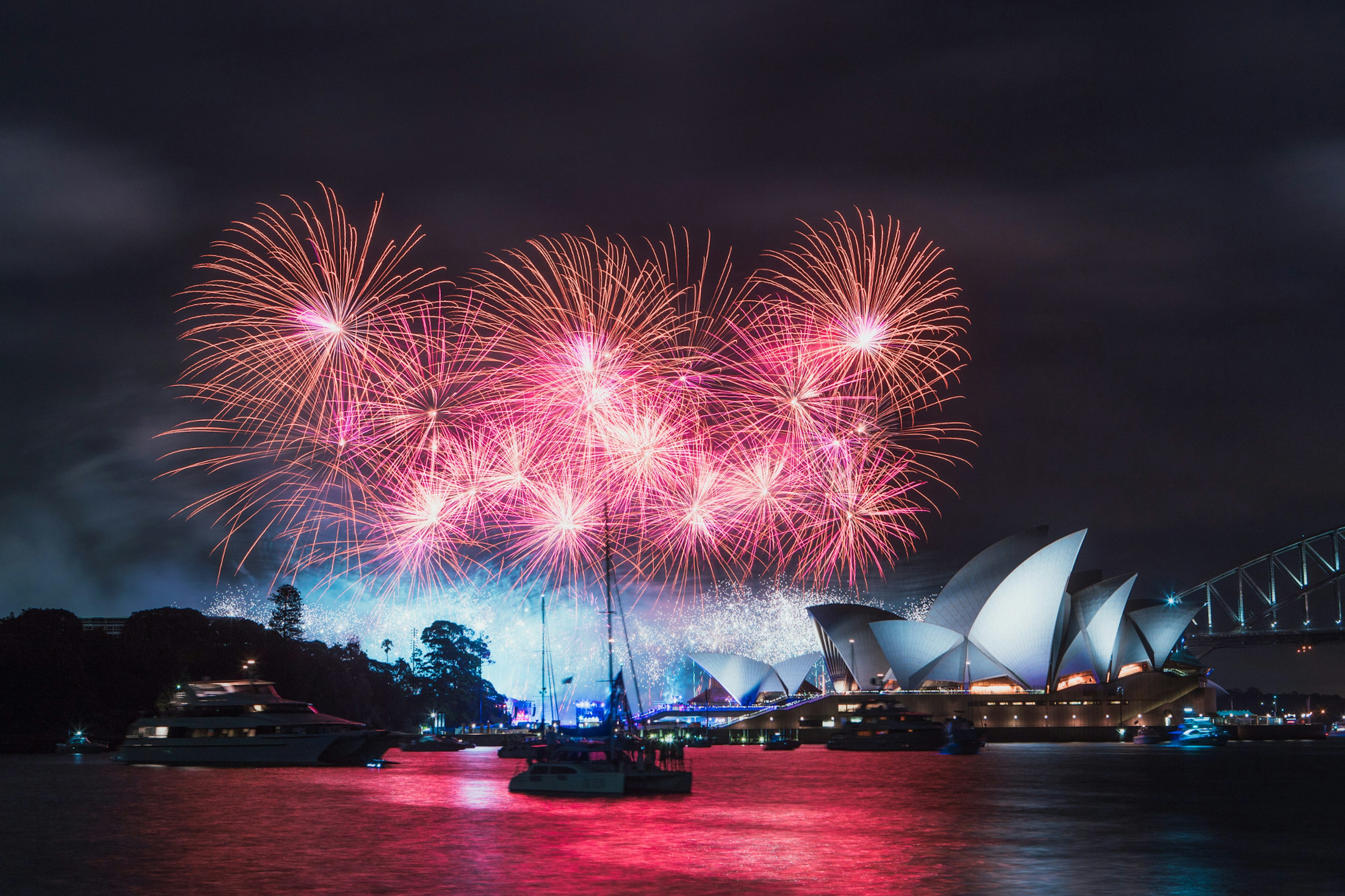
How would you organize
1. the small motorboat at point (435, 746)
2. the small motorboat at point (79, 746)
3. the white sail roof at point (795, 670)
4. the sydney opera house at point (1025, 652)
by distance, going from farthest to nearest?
the white sail roof at point (795, 670) < the sydney opera house at point (1025, 652) < the small motorboat at point (435, 746) < the small motorboat at point (79, 746)

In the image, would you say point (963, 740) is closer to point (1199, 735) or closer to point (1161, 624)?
point (1199, 735)

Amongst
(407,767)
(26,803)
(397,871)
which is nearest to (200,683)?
(407,767)

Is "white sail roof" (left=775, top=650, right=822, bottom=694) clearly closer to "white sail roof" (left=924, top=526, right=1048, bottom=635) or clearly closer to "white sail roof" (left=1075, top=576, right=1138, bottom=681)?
"white sail roof" (left=924, top=526, right=1048, bottom=635)

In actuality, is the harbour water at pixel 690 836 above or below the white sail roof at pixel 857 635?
below

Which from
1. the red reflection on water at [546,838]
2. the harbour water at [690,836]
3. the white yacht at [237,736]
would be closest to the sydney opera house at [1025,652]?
the harbour water at [690,836]

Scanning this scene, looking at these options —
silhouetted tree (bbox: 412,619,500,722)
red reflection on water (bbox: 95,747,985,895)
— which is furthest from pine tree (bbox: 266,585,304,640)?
red reflection on water (bbox: 95,747,985,895)

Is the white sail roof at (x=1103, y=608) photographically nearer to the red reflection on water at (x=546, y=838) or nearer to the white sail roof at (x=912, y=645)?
the white sail roof at (x=912, y=645)

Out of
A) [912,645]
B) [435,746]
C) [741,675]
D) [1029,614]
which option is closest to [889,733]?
[1029,614]
